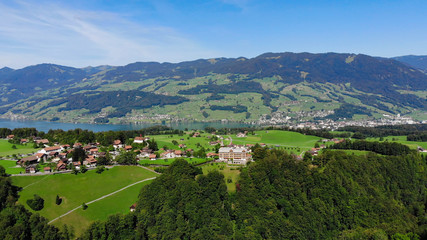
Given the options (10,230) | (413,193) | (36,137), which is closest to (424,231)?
(413,193)

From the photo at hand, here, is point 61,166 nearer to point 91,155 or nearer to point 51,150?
point 91,155

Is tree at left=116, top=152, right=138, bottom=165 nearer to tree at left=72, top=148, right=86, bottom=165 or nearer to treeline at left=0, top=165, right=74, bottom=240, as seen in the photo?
tree at left=72, top=148, right=86, bottom=165

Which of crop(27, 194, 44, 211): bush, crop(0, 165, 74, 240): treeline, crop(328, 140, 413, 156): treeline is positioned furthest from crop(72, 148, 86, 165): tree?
crop(328, 140, 413, 156): treeline

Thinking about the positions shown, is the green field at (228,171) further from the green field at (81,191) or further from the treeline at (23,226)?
the treeline at (23,226)

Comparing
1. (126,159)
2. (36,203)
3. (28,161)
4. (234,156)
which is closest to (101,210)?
(36,203)

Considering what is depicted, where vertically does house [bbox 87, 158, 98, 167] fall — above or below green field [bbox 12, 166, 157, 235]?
above

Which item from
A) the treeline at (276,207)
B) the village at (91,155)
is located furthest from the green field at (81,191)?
Result: the treeline at (276,207)

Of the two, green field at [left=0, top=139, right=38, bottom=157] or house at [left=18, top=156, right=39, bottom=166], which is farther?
green field at [left=0, top=139, right=38, bottom=157]
